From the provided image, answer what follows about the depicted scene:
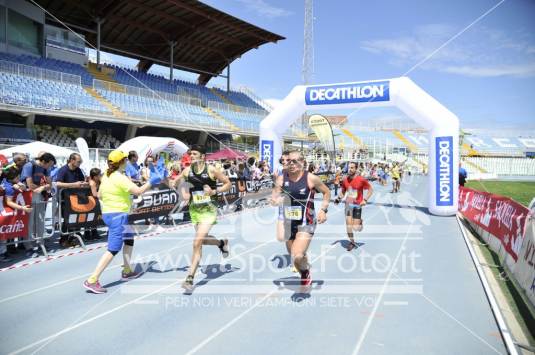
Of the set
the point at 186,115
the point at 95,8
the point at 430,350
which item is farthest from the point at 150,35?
the point at 430,350

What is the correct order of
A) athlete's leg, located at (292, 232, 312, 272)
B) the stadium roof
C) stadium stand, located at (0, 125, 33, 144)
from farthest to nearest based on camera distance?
the stadium roof, stadium stand, located at (0, 125, 33, 144), athlete's leg, located at (292, 232, 312, 272)

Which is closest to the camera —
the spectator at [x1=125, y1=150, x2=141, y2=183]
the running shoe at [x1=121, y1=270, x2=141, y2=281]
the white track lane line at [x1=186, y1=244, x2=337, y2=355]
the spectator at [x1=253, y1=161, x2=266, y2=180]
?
the white track lane line at [x1=186, y1=244, x2=337, y2=355]

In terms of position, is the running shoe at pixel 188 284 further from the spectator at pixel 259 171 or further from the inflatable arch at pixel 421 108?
the spectator at pixel 259 171

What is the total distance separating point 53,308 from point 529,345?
514cm

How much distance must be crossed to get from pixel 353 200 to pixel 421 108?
7088mm

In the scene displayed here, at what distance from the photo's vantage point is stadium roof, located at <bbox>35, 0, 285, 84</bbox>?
2784 cm

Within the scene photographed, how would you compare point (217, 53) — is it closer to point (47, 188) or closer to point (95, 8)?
point (95, 8)

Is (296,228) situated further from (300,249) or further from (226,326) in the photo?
(226,326)

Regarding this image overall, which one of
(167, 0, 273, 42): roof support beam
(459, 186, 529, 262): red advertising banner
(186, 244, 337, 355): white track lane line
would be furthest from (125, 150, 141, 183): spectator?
(167, 0, 273, 42): roof support beam

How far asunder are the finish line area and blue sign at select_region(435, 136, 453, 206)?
5760mm

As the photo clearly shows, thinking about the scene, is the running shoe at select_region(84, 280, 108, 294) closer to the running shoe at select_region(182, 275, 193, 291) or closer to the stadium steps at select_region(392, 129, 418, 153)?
the running shoe at select_region(182, 275, 193, 291)

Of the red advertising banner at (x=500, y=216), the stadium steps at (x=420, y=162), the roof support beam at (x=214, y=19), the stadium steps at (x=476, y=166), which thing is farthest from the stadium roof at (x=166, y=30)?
the stadium steps at (x=476, y=166)

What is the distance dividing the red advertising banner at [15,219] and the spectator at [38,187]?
0.13 m

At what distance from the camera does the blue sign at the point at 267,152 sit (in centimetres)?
1792
